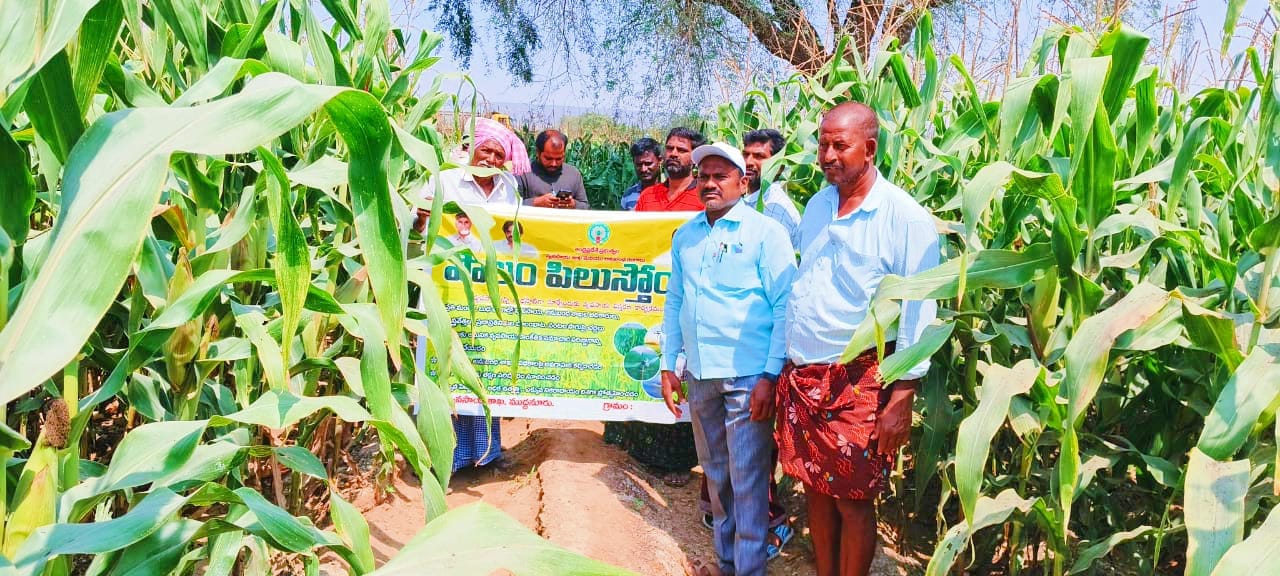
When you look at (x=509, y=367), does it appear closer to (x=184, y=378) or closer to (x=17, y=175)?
(x=184, y=378)

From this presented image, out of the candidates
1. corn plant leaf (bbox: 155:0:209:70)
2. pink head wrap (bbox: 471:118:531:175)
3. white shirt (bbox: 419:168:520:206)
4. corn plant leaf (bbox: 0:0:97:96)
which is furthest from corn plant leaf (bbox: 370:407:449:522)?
white shirt (bbox: 419:168:520:206)

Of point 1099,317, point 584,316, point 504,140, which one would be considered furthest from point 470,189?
point 1099,317

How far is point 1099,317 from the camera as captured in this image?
68.0 inches

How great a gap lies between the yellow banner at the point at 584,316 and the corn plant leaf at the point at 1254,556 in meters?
3.15

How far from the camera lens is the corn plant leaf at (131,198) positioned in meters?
0.84

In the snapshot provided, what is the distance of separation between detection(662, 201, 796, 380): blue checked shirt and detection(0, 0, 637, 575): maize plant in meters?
1.11

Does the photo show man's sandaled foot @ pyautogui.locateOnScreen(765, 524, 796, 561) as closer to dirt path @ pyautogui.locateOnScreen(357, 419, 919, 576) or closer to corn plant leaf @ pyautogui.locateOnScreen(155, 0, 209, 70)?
dirt path @ pyautogui.locateOnScreen(357, 419, 919, 576)

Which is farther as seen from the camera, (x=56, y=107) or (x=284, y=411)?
(x=284, y=411)

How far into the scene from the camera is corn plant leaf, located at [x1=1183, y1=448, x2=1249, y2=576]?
4.78ft

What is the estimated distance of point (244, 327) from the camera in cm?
173

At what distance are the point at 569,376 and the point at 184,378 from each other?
2.69m

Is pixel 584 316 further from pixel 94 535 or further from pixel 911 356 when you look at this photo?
pixel 94 535

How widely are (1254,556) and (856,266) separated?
4.88 ft

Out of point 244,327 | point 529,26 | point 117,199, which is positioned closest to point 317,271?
point 244,327
